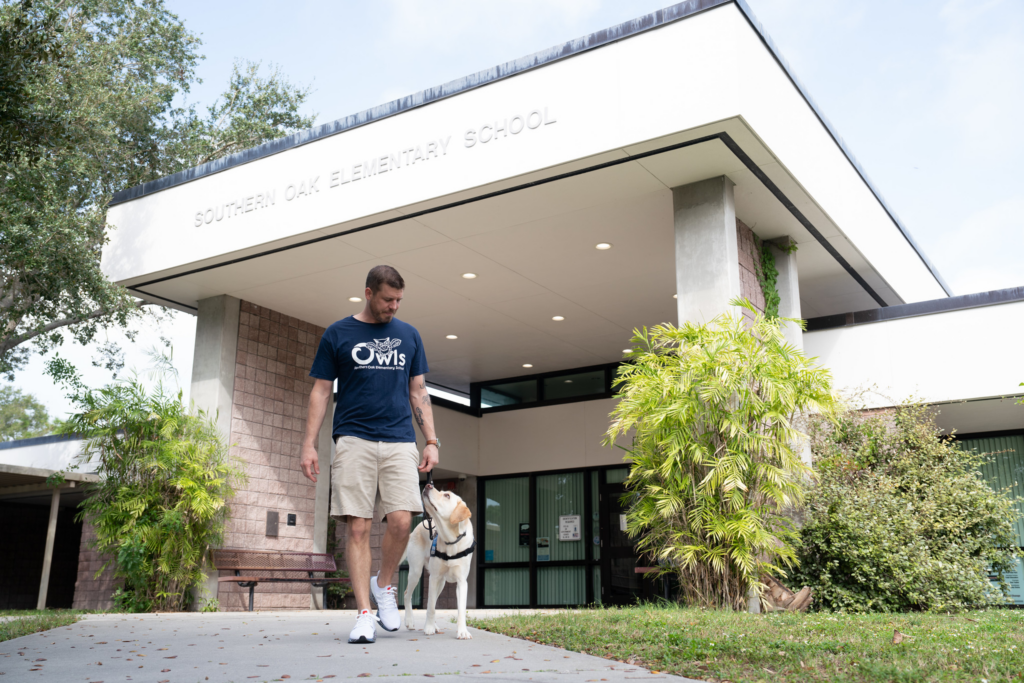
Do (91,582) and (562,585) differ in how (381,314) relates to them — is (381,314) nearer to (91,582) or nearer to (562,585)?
(91,582)

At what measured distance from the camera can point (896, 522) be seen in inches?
290

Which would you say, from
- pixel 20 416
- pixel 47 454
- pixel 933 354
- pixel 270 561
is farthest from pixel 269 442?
pixel 20 416

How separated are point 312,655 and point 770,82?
6.11 m

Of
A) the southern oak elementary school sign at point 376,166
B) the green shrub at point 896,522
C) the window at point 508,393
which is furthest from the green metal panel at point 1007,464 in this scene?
the southern oak elementary school sign at point 376,166

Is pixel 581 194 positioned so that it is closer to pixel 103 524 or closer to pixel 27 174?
pixel 103 524

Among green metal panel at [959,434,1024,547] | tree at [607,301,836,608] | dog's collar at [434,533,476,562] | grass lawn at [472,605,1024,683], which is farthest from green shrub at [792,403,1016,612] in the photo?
dog's collar at [434,533,476,562]

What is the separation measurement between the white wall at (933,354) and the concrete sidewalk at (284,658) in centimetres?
657

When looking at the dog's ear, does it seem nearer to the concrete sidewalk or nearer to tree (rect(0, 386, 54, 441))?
the concrete sidewalk

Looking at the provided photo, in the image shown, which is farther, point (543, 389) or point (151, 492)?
point (543, 389)

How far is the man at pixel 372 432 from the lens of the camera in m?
3.93

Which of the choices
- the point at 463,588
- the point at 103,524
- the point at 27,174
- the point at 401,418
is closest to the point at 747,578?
the point at 463,588

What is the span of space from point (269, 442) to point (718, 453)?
6.37m

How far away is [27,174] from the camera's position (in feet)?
37.5

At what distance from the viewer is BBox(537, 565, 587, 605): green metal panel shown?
13891 mm
